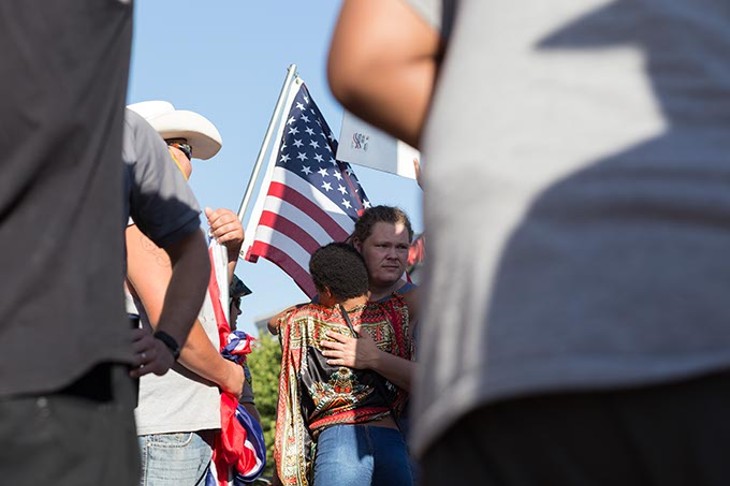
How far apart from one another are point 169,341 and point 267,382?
139 feet

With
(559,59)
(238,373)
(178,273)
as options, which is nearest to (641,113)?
(559,59)

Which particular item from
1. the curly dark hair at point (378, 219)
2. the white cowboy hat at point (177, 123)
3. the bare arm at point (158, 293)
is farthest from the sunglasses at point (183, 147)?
the curly dark hair at point (378, 219)

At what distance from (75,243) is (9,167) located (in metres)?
0.16

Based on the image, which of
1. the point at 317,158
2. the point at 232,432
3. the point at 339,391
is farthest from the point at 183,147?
the point at 317,158

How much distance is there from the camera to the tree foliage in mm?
43719

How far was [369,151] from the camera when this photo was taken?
1037cm

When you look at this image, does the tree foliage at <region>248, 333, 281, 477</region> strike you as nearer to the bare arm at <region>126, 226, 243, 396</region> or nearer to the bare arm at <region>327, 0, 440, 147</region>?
the bare arm at <region>126, 226, 243, 396</region>

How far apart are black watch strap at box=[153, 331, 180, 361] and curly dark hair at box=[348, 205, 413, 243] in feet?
13.3

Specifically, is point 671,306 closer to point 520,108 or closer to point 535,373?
point 535,373

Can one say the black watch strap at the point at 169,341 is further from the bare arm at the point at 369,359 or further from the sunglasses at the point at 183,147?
the bare arm at the point at 369,359

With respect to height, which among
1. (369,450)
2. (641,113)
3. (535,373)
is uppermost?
(641,113)

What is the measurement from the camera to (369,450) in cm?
594

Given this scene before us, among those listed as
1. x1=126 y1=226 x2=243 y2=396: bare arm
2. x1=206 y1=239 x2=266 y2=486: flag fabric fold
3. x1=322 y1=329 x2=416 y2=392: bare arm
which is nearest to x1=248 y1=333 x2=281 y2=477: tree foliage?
x1=322 y1=329 x2=416 y2=392: bare arm

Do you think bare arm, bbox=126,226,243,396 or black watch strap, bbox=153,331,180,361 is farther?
bare arm, bbox=126,226,243,396
